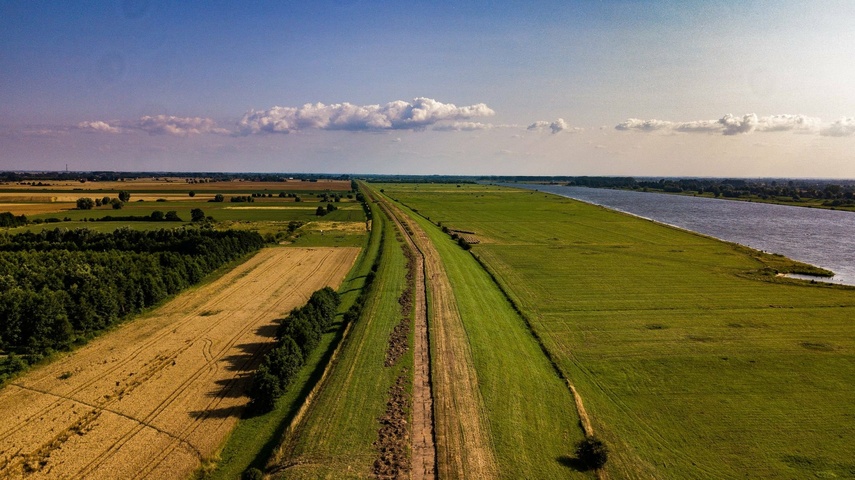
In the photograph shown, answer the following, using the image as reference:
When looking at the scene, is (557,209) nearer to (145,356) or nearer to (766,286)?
(766,286)

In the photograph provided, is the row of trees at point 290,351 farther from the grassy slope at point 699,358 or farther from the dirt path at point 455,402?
the grassy slope at point 699,358

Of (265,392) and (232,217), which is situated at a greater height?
(232,217)

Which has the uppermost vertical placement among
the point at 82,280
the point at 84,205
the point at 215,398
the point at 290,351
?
the point at 84,205

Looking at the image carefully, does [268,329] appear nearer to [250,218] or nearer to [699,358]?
[699,358]

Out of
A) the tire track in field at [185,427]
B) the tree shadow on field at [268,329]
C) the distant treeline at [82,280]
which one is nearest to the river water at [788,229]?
the tree shadow on field at [268,329]

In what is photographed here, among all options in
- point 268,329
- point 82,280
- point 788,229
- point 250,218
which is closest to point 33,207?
point 250,218

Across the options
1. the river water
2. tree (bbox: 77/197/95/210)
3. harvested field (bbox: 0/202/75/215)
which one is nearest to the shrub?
the river water
